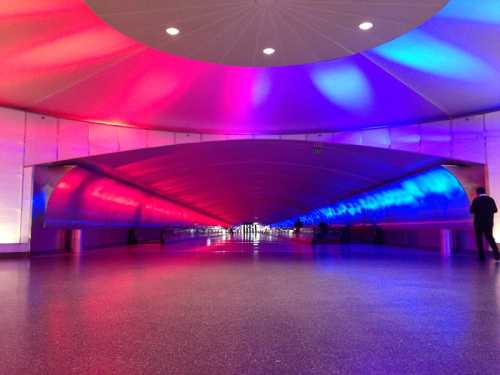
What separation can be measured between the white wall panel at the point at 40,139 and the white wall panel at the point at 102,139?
112cm

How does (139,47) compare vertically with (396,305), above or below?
above

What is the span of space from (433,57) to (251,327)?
8.09 meters

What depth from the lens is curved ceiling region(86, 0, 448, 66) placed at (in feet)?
21.4

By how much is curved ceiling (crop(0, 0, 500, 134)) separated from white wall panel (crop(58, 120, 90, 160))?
0.36m

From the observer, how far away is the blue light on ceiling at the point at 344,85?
9992 mm

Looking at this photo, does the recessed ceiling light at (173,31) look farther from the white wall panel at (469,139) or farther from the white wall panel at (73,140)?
the white wall panel at (469,139)

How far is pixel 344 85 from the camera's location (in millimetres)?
10859

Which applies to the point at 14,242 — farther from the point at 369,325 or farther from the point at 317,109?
the point at 369,325

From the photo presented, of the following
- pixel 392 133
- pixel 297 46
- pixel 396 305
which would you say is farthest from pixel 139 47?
pixel 392 133

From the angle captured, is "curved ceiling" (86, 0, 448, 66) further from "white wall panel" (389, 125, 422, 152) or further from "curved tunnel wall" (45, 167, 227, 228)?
"curved tunnel wall" (45, 167, 227, 228)

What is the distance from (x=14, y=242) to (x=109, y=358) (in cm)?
1155

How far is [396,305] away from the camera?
4.30 meters

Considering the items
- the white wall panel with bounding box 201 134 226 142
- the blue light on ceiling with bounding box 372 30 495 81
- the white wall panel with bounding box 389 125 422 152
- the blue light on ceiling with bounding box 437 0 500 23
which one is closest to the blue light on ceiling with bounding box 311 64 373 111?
the blue light on ceiling with bounding box 372 30 495 81

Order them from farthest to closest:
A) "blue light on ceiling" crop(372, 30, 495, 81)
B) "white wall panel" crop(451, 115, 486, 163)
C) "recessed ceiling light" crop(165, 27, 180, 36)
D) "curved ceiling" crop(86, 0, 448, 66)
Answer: "white wall panel" crop(451, 115, 486, 163) → "blue light on ceiling" crop(372, 30, 495, 81) → "recessed ceiling light" crop(165, 27, 180, 36) → "curved ceiling" crop(86, 0, 448, 66)
